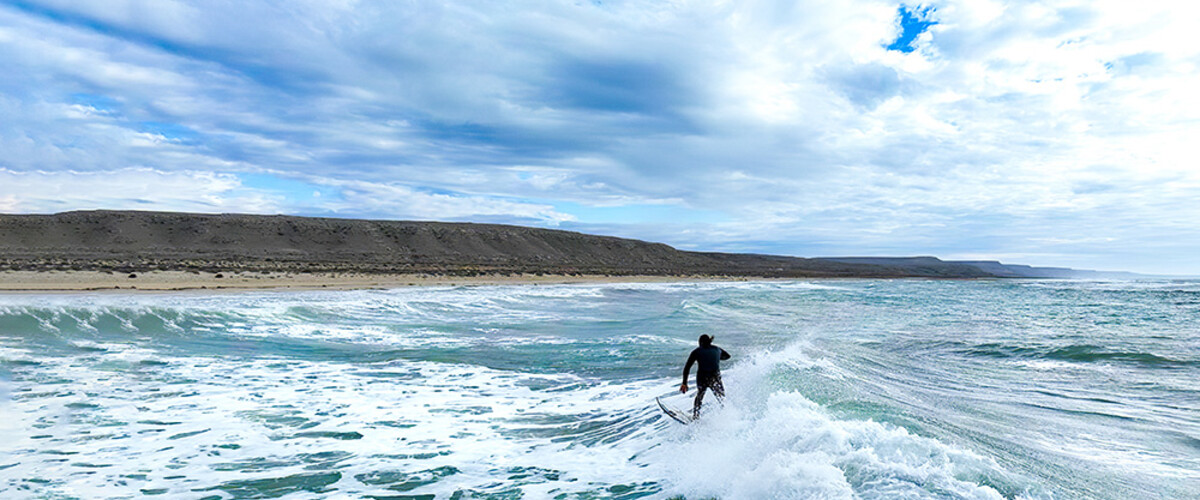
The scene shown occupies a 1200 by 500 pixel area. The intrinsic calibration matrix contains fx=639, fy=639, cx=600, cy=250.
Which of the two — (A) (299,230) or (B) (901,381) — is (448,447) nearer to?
(B) (901,381)

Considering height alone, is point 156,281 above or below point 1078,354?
above

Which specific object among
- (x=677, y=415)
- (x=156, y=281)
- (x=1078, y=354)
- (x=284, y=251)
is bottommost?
(x=677, y=415)

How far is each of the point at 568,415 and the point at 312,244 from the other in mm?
83361

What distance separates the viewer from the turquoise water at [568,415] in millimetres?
5949

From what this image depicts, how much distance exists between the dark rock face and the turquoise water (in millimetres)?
36756

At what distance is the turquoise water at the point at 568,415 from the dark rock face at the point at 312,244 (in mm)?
36756

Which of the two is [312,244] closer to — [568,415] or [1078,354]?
[568,415]

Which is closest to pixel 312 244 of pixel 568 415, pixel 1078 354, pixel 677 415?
pixel 568 415

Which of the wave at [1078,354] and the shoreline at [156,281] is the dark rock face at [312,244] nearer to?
the shoreline at [156,281]

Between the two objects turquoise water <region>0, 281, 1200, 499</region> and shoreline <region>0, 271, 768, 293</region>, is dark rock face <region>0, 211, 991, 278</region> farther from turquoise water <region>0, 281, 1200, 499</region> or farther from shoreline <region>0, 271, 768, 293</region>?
turquoise water <region>0, 281, 1200, 499</region>

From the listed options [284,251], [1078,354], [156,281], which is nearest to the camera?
[1078,354]

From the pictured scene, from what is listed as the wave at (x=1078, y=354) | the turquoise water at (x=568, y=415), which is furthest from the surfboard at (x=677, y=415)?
the wave at (x=1078, y=354)

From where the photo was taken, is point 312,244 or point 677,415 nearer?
point 677,415

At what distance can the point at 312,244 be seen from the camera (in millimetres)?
83375
